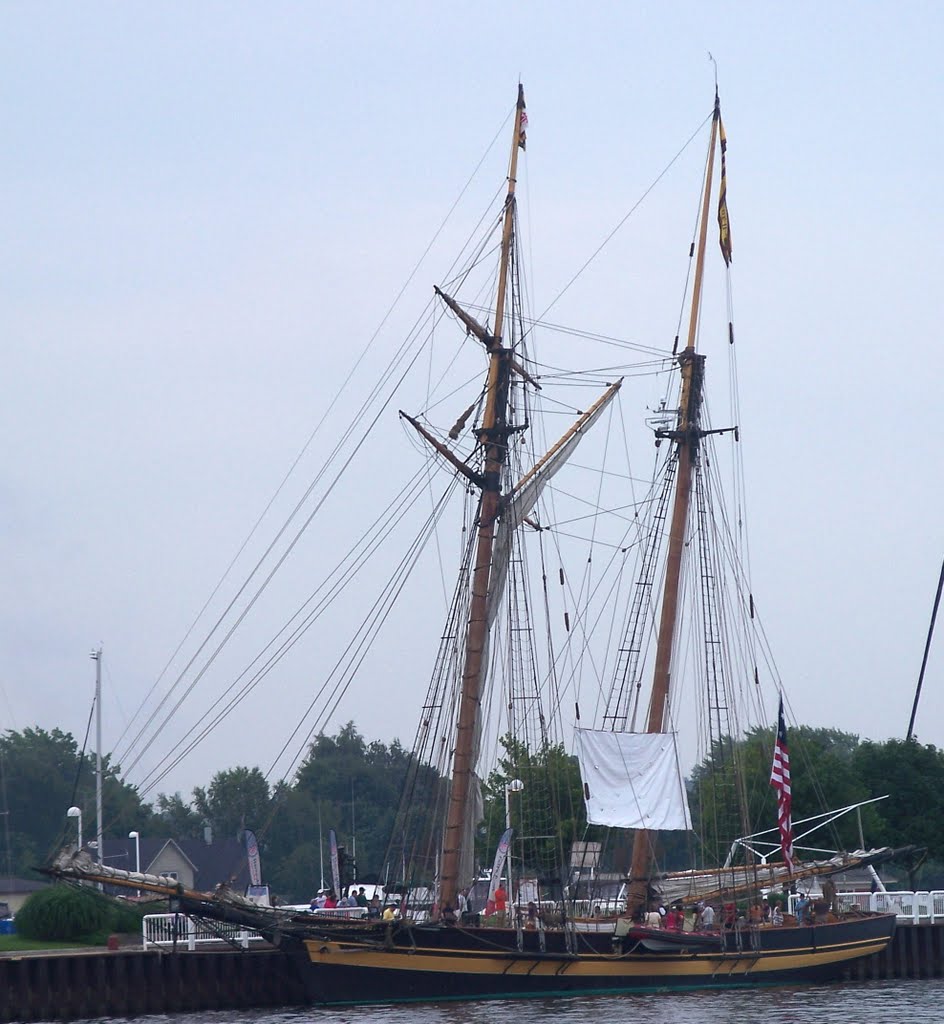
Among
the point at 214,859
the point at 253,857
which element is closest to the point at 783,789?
the point at 253,857

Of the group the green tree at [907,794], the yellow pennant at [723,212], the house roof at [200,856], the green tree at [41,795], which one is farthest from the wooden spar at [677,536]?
the green tree at [41,795]

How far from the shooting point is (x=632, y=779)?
52.0 m

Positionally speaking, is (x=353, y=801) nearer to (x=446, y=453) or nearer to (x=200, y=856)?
(x=200, y=856)

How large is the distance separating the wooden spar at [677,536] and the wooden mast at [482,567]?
7326 mm

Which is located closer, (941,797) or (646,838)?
(646,838)

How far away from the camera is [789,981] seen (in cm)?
5172

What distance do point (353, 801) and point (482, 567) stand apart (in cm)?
10517

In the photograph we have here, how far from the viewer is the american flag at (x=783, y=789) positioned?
51094 mm

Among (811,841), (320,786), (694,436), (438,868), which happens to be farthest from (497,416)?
(320,786)

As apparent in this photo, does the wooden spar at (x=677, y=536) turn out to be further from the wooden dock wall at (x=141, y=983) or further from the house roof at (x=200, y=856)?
the house roof at (x=200, y=856)

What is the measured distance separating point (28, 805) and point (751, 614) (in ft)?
323

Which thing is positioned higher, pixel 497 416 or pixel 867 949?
pixel 497 416

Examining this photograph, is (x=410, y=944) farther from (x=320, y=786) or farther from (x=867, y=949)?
(x=320, y=786)

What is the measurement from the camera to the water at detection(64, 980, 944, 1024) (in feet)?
133
